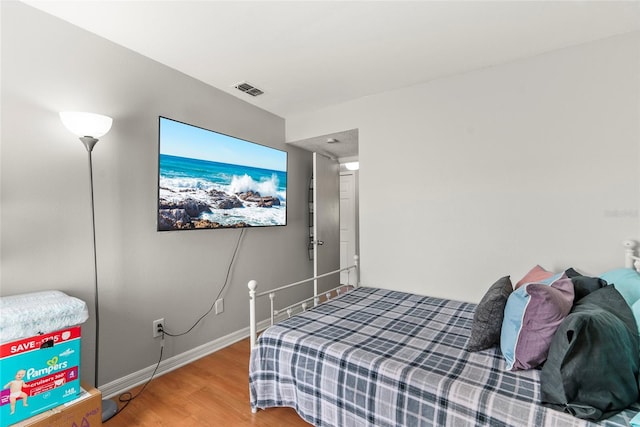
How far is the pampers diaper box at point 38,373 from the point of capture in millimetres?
1330

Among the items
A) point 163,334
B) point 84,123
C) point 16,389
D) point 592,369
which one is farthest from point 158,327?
point 592,369

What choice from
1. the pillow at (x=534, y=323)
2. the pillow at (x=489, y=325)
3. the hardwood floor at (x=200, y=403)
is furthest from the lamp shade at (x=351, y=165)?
the pillow at (x=534, y=323)

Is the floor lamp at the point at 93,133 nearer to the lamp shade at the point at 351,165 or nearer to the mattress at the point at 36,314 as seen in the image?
the mattress at the point at 36,314

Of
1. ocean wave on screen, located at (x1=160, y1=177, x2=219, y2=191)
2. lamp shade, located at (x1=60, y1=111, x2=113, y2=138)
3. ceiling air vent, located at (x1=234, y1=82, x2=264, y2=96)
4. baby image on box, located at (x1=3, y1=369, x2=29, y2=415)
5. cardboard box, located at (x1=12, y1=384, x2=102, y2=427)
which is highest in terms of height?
ceiling air vent, located at (x1=234, y1=82, x2=264, y2=96)

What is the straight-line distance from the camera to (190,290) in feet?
8.29

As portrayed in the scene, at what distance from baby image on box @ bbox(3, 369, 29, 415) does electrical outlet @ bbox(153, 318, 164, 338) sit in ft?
3.00

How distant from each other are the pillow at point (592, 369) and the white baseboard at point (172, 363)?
96.1 inches

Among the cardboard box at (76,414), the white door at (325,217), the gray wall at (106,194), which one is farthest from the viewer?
the white door at (325,217)

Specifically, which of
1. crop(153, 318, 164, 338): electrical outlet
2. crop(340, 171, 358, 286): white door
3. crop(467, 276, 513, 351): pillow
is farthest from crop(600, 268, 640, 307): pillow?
crop(340, 171, 358, 286): white door

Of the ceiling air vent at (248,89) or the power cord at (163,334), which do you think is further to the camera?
the ceiling air vent at (248,89)

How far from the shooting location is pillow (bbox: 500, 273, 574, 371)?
4.21 ft

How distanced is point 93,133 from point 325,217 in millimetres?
2435

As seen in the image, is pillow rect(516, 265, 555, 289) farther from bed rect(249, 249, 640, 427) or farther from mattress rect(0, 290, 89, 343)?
mattress rect(0, 290, 89, 343)

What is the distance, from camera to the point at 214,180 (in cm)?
249
